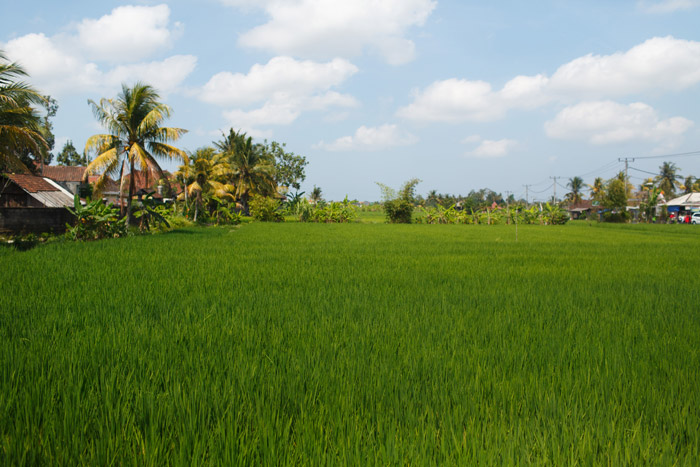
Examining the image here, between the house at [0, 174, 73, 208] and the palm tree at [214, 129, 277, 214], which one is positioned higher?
the palm tree at [214, 129, 277, 214]

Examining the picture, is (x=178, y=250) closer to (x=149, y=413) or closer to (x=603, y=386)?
(x=149, y=413)

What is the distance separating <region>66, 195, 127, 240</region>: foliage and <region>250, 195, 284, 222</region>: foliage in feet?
58.1

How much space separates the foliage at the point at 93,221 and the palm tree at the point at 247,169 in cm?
1853

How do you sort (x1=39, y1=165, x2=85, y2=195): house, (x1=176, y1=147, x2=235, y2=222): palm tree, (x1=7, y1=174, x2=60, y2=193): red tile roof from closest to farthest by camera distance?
(x1=7, y1=174, x2=60, y2=193): red tile roof
(x1=176, y1=147, x2=235, y2=222): palm tree
(x1=39, y1=165, x2=85, y2=195): house

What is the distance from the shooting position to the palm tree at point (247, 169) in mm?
31375

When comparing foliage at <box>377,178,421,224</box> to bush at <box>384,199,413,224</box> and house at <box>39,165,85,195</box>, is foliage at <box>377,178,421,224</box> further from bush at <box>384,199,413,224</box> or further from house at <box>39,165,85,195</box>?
house at <box>39,165,85,195</box>

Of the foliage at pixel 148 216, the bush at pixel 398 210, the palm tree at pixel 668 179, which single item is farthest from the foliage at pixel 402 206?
the palm tree at pixel 668 179

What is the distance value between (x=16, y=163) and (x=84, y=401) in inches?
504

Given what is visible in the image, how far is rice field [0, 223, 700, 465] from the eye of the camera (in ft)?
5.46

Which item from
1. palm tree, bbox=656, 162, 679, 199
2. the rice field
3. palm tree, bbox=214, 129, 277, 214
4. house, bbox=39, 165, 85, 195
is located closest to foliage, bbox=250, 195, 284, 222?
palm tree, bbox=214, 129, 277, 214

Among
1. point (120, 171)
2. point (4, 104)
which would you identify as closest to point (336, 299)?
point (4, 104)

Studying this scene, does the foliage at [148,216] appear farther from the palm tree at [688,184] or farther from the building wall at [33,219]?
the palm tree at [688,184]

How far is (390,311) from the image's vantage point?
397cm

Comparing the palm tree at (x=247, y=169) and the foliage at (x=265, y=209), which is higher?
the palm tree at (x=247, y=169)
